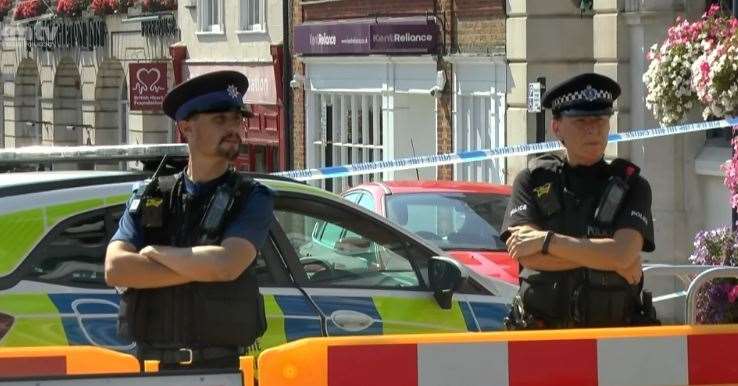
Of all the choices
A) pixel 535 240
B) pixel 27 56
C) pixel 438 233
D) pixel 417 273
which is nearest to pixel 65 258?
pixel 417 273

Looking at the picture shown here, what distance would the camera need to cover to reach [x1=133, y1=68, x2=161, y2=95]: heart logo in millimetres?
31830

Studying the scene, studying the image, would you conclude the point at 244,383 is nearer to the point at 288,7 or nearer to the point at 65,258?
the point at 65,258

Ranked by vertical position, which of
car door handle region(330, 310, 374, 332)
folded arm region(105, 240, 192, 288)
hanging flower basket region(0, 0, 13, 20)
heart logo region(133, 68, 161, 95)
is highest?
A: hanging flower basket region(0, 0, 13, 20)

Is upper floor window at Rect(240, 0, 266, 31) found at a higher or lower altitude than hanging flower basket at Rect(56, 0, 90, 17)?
lower

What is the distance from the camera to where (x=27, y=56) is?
41469mm

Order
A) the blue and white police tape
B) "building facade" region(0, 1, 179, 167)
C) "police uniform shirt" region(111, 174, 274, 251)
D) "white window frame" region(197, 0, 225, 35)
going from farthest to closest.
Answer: "building facade" region(0, 1, 179, 167), "white window frame" region(197, 0, 225, 35), the blue and white police tape, "police uniform shirt" region(111, 174, 274, 251)

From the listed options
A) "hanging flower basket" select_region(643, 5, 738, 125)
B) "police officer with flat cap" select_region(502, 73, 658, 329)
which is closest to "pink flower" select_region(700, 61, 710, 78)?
"hanging flower basket" select_region(643, 5, 738, 125)

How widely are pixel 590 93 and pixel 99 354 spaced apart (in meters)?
1.96

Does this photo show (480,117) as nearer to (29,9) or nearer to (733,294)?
(733,294)

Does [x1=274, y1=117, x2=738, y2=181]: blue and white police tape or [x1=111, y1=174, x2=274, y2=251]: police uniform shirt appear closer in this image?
[x1=111, y1=174, x2=274, y2=251]: police uniform shirt

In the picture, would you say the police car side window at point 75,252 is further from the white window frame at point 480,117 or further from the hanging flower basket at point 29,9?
the hanging flower basket at point 29,9

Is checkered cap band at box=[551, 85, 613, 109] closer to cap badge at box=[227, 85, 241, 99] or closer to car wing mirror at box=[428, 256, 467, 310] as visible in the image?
cap badge at box=[227, 85, 241, 99]

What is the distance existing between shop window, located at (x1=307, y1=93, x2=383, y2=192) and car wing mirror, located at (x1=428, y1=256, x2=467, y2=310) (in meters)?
17.9

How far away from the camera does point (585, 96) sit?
5664mm
